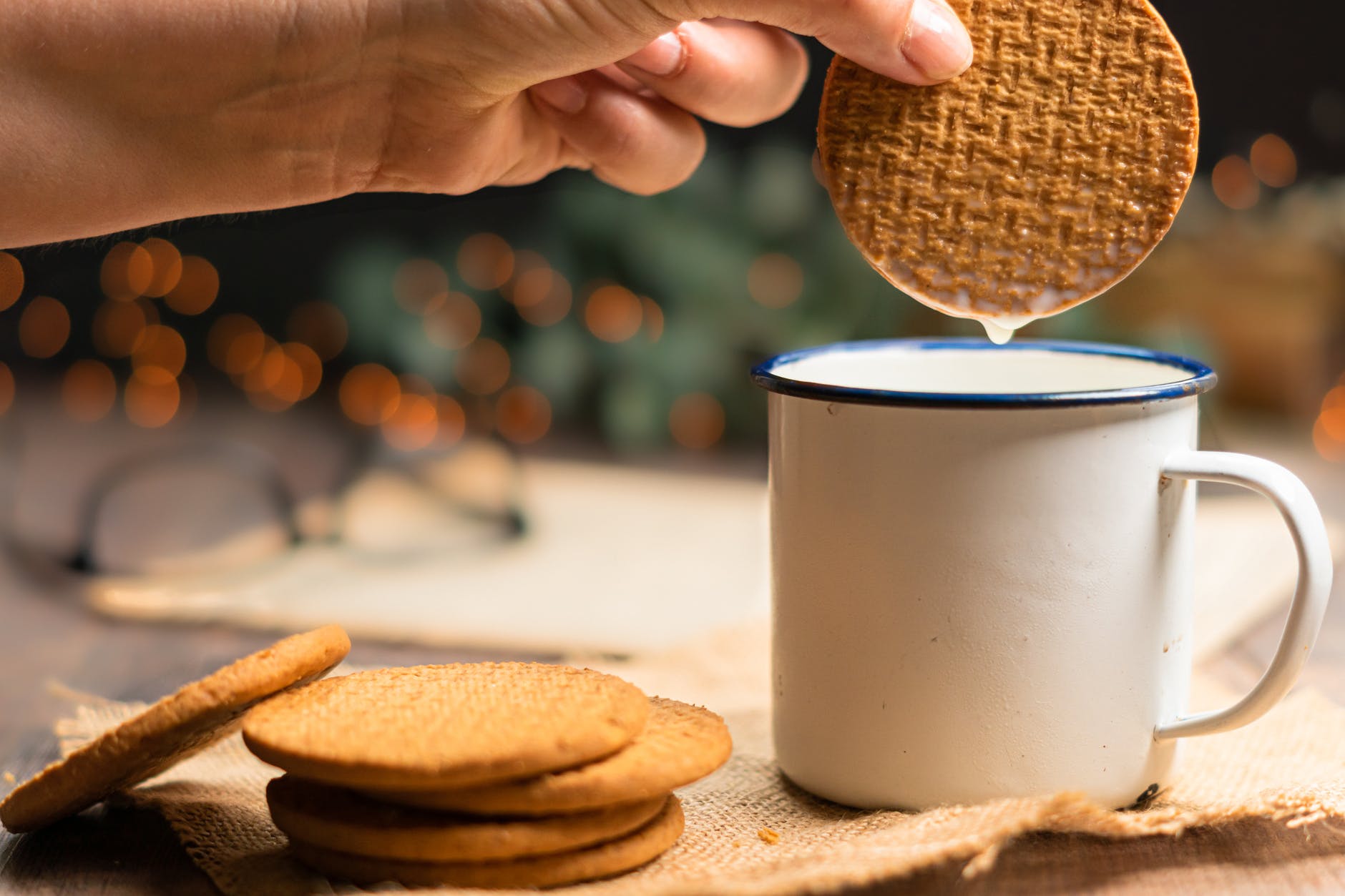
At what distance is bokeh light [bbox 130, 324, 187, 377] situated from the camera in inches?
106

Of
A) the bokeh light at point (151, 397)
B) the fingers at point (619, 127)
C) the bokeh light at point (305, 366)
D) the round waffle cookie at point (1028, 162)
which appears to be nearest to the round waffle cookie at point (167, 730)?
the round waffle cookie at point (1028, 162)

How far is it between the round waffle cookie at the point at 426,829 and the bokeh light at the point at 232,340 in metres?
2.07

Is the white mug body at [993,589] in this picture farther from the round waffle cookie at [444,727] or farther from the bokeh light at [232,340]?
the bokeh light at [232,340]

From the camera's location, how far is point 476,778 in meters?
0.64

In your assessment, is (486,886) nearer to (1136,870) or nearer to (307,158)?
(1136,870)

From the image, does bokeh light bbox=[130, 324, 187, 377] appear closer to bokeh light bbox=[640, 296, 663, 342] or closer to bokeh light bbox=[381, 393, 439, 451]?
bokeh light bbox=[381, 393, 439, 451]

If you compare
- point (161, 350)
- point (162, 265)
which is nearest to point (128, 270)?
point (162, 265)

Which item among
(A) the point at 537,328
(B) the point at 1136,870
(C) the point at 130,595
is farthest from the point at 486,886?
(A) the point at 537,328

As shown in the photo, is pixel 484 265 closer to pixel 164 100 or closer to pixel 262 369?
pixel 262 369

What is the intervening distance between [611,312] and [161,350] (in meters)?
1.14

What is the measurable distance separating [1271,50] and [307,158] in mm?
1982

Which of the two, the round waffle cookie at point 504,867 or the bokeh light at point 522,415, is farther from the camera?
the bokeh light at point 522,415

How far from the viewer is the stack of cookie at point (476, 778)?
65 centimetres

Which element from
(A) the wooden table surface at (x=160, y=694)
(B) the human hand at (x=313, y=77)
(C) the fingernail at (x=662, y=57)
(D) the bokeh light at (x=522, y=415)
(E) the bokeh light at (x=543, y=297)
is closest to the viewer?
(A) the wooden table surface at (x=160, y=694)
